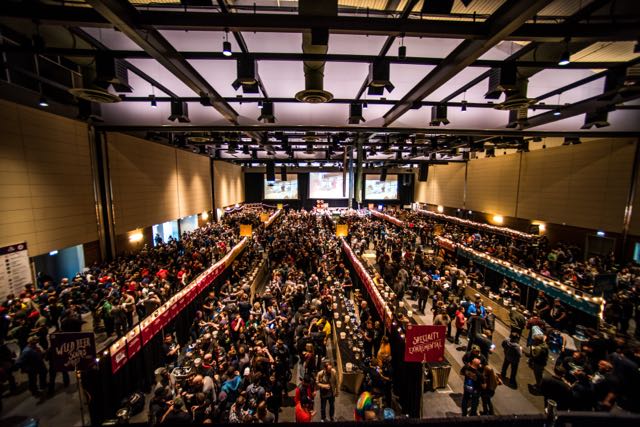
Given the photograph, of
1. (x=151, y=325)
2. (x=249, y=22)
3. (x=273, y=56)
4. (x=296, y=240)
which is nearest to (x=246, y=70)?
(x=273, y=56)

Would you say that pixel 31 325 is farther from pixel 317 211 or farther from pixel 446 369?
pixel 317 211

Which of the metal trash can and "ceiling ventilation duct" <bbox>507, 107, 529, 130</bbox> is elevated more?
"ceiling ventilation duct" <bbox>507, 107, 529, 130</bbox>

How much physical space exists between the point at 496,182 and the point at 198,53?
75.2 feet

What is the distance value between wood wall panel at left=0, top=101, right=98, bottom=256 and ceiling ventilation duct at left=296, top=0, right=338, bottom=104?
9.04m

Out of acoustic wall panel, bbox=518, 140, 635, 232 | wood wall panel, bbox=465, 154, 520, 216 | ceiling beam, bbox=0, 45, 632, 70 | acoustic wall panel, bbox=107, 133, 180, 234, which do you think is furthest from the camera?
wood wall panel, bbox=465, 154, 520, 216

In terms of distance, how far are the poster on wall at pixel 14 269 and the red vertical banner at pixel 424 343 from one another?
10755 millimetres

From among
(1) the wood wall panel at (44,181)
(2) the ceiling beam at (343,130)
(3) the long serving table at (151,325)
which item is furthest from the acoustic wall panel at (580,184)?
(1) the wood wall panel at (44,181)

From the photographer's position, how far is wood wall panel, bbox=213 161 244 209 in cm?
2403

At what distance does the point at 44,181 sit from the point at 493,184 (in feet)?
87.7

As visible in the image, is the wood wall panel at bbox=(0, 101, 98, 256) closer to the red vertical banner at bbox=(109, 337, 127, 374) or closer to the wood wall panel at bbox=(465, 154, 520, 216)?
the red vertical banner at bbox=(109, 337, 127, 374)

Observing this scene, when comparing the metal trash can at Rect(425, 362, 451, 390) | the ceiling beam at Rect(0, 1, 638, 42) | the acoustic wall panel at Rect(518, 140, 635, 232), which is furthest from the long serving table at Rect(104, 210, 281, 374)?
the acoustic wall panel at Rect(518, 140, 635, 232)

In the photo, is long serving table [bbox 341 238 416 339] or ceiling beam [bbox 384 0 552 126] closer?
ceiling beam [bbox 384 0 552 126]

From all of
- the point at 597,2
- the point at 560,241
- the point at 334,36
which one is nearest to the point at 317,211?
the point at 560,241

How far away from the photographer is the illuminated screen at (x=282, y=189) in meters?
34.2
